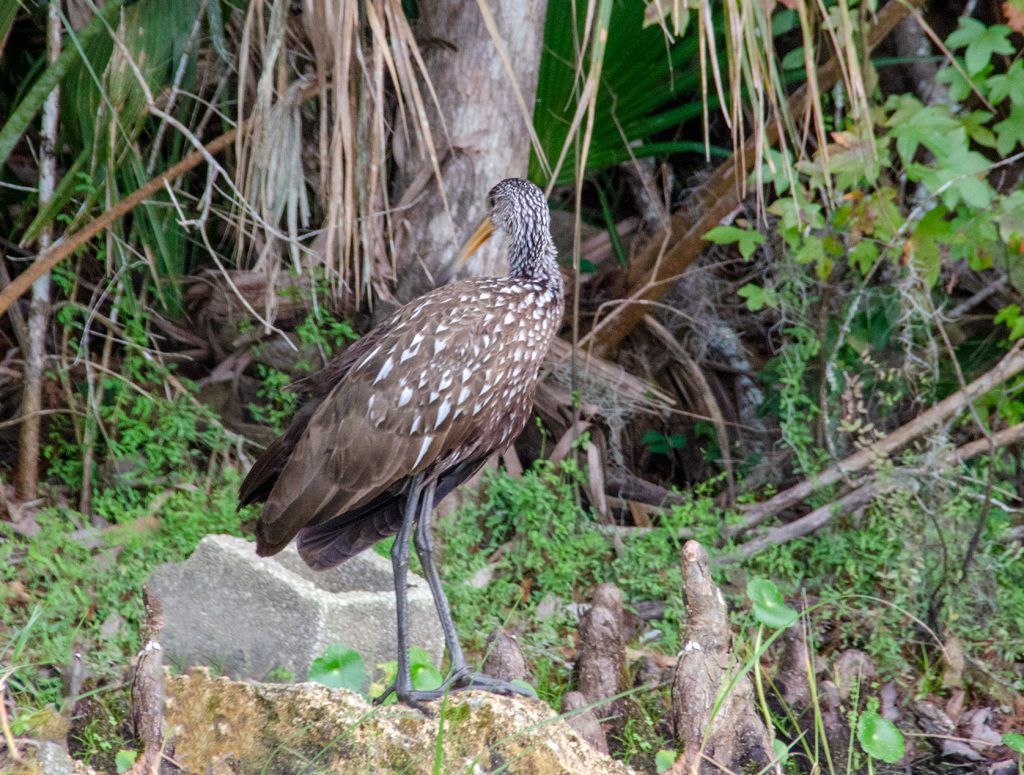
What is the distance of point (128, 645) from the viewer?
4027 millimetres

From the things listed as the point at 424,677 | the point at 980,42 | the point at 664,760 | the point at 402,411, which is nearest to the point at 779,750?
the point at 664,760

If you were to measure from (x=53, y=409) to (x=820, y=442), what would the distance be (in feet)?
10.6

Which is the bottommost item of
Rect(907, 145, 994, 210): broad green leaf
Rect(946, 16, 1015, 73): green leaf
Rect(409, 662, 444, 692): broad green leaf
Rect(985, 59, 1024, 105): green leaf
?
Rect(409, 662, 444, 692): broad green leaf

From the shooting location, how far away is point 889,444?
16.3 feet

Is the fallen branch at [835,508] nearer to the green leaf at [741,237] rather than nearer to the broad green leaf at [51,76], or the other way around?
the green leaf at [741,237]

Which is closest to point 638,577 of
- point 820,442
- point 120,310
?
point 820,442

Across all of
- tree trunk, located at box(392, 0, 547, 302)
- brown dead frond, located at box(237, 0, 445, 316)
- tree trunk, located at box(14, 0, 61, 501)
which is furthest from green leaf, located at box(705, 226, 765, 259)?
tree trunk, located at box(14, 0, 61, 501)

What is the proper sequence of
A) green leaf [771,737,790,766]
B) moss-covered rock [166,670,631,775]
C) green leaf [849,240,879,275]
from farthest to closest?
green leaf [849,240,879,275]
green leaf [771,737,790,766]
moss-covered rock [166,670,631,775]

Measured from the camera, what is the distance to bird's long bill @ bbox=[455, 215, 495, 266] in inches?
163

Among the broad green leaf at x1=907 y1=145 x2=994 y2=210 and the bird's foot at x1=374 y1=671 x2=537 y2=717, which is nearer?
the bird's foot at x1=374 y1=671 x2=537 y2=717

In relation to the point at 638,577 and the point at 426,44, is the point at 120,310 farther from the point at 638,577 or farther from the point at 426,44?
the point at 638,577

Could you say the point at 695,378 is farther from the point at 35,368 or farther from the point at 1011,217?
the point at 35,368

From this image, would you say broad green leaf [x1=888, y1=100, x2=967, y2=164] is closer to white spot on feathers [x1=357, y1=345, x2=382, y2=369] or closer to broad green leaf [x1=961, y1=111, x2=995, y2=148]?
broad green leaf [x1=961, y1=111, x2=995, y2=148]

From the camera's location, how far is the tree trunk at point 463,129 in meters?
4.59
